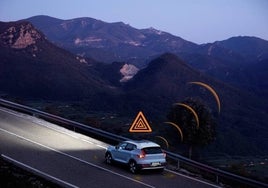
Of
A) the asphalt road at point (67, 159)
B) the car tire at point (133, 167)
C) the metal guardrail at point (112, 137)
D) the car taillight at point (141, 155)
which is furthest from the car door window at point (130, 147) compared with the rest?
the metal guardrail at point (112, 137)

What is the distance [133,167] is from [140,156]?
2.12 ft

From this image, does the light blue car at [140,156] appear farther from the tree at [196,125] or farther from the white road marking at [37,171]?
the tree at [196,125]

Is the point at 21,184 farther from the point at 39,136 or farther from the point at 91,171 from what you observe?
the point at 39,136

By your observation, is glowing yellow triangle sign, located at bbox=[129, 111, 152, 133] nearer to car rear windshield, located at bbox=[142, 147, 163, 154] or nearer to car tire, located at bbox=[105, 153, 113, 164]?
car rear windshield, located at bbox=[142, 147, 163, 154]

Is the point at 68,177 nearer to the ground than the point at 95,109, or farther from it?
farther from it

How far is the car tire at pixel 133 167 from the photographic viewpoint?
1889 cm

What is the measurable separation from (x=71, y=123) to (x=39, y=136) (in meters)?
2.21

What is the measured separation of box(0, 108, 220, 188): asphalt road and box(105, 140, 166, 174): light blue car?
38 cm

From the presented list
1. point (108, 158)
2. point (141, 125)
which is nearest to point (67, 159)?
point (108, 158)

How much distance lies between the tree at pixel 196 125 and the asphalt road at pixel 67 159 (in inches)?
1159

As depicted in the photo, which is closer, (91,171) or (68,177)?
(68,177)

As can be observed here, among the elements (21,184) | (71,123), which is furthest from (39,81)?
(21,184)

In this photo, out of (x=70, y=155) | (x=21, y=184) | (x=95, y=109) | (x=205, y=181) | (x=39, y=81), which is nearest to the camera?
(x=21, y=184)

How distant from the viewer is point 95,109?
610ft
